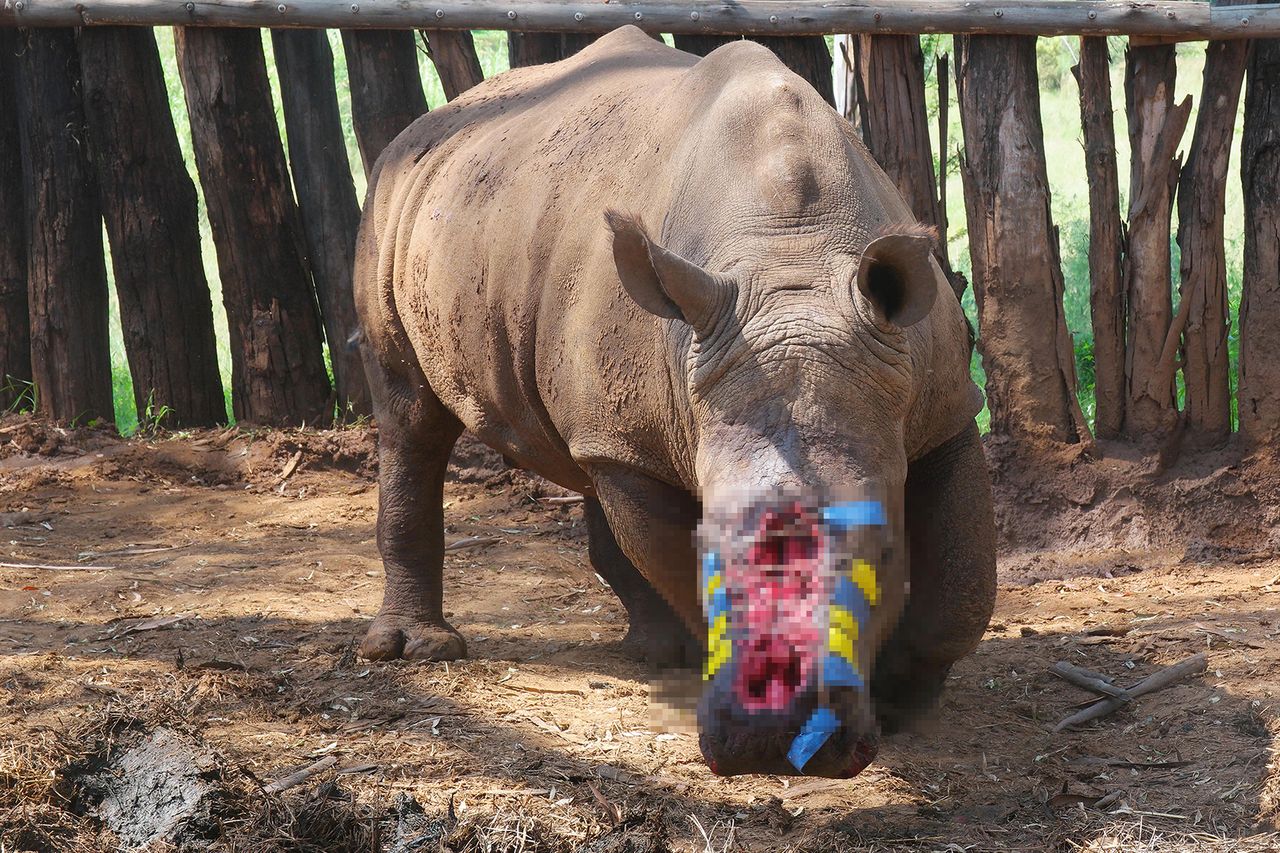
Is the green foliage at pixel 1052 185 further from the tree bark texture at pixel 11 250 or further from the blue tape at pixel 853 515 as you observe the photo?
the blue tape at pixel 853 515

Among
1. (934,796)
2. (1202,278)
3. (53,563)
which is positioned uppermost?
(1202,278)

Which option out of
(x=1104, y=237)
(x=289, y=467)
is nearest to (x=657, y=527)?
(x=1104, y=237)

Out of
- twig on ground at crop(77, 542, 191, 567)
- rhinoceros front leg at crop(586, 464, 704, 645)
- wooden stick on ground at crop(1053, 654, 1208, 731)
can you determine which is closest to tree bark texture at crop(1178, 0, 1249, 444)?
wooden stick on ground at crop(1053, 654, 1208, 731)

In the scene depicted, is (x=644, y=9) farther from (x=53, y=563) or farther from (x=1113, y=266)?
(x=53, y=563)

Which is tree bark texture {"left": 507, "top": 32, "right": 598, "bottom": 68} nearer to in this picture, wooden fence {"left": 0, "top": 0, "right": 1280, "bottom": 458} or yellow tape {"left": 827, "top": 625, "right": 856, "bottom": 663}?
wooden fence {"left": 0, "top": 0, "right": 1280, "bottom": 458}

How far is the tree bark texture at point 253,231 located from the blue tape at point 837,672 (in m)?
5.63

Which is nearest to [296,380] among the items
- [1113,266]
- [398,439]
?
[398,439]

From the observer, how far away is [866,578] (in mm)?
3154

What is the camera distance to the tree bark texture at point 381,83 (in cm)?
752

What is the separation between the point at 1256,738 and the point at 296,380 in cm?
548

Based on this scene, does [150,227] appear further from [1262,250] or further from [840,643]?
[840,643]

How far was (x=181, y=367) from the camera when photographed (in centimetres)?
823

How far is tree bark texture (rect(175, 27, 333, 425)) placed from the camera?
7715 mm

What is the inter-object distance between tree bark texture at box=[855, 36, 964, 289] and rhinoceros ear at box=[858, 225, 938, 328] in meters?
3.24
